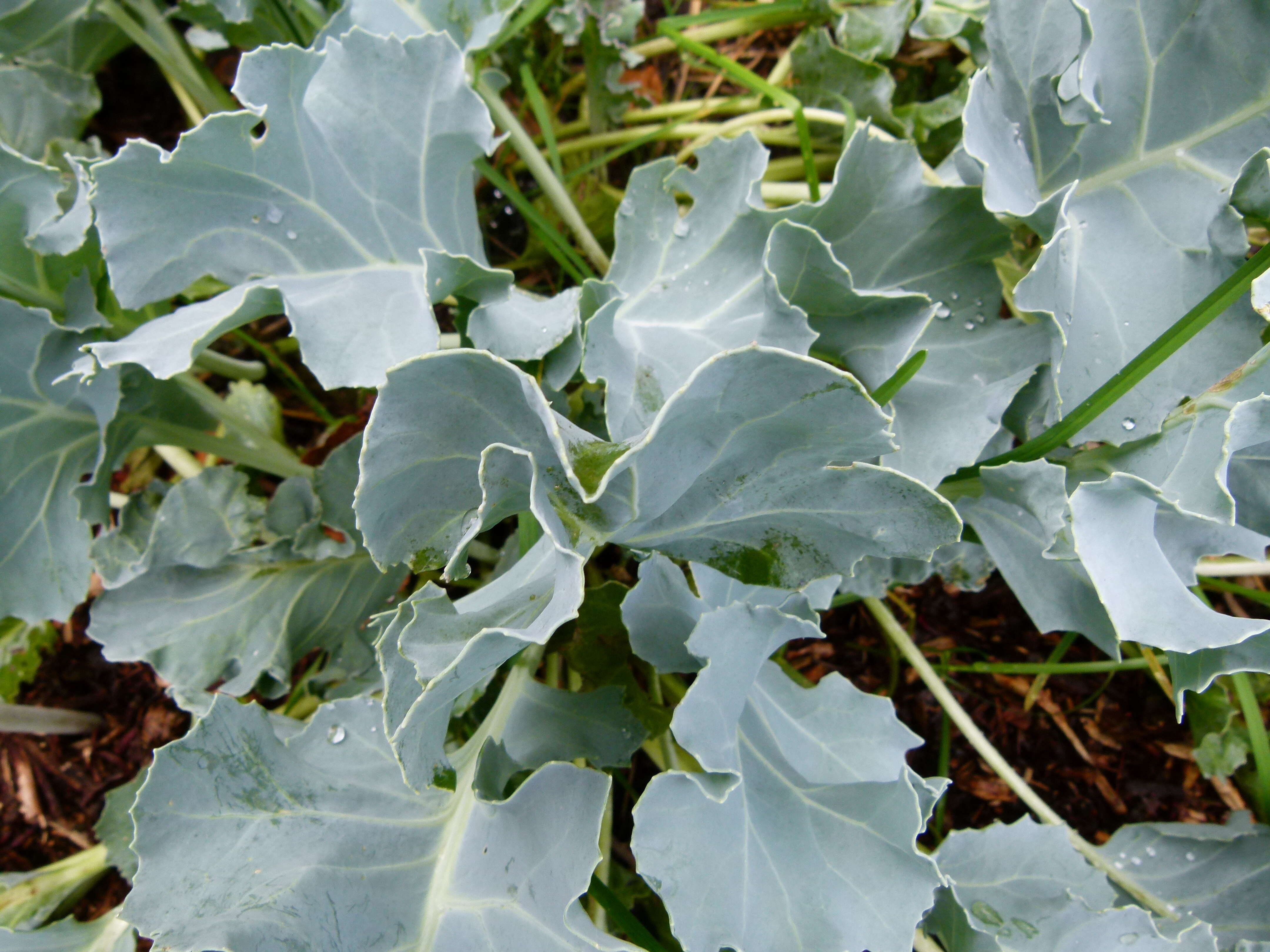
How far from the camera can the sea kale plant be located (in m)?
0.67

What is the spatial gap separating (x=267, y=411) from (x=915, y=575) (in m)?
1.02

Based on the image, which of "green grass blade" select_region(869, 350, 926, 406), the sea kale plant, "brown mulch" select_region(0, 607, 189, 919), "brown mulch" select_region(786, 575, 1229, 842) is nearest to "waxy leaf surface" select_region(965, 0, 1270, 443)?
the sea kale plant

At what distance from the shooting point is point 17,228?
0.93m

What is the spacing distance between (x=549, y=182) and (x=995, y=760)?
1.02 metres

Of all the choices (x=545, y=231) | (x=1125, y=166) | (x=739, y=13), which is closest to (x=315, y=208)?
(x=545, y=231)

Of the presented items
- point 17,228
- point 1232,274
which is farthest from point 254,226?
point 1232,274

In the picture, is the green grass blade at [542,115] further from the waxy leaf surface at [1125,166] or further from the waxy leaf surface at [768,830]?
the waxy leaf surface at [768,830]

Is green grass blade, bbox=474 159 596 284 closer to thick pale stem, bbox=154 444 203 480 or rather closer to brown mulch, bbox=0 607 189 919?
thick pale stem, bbox=154 444 203 480

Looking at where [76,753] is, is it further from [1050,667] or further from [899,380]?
[1050,667]

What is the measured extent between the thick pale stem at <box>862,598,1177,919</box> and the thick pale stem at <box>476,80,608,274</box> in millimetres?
645

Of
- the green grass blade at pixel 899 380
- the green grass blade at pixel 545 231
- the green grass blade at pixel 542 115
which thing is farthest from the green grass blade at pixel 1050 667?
the green grass blade at pixel 542 115

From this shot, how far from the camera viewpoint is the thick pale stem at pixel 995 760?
105cm

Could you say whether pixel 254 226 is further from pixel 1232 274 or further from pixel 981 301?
pixel 1232 274

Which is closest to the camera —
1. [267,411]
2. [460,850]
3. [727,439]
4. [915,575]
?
[727,439]
